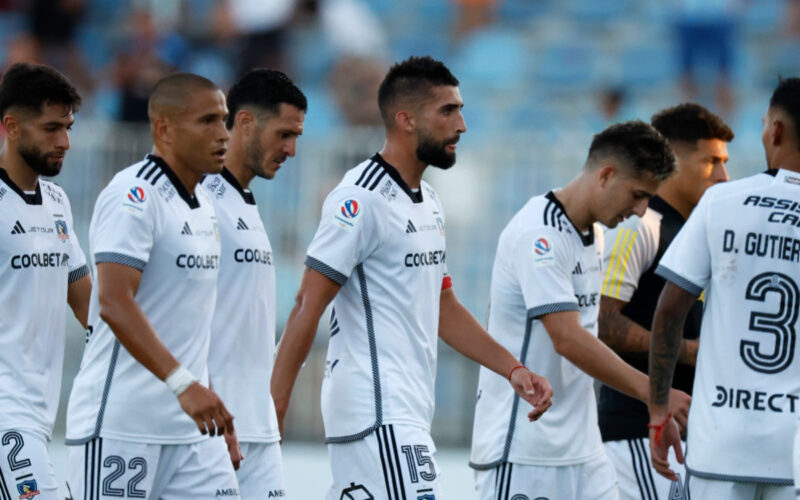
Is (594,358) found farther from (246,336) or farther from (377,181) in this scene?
(246,336)

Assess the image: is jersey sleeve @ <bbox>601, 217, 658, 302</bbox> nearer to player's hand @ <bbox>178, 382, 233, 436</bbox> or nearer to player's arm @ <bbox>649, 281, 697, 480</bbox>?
player's arm @ <bbox>649, 281, 697, 480</bbox>

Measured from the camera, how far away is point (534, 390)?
20.2 ft

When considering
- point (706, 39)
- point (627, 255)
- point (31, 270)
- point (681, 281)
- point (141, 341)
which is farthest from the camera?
point (706, 39)

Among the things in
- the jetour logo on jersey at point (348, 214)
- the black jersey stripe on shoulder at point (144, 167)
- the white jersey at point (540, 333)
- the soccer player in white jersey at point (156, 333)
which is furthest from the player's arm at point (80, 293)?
the white jersey at point (540, 333)

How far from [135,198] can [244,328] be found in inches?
38.1

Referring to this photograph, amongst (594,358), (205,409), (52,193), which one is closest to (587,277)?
(594,358)

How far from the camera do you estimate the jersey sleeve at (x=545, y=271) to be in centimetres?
657

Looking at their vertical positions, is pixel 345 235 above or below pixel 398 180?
below

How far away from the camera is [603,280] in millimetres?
7137

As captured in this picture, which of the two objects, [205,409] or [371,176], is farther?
[371,176]

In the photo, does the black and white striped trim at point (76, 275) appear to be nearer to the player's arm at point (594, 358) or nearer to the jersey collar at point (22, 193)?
the jersey collar at point (22, 193)

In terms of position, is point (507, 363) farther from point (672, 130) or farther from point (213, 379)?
point (672, 130)

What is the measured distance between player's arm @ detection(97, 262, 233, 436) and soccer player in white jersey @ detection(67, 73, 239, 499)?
2cm

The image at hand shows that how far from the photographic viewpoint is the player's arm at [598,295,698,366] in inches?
275
